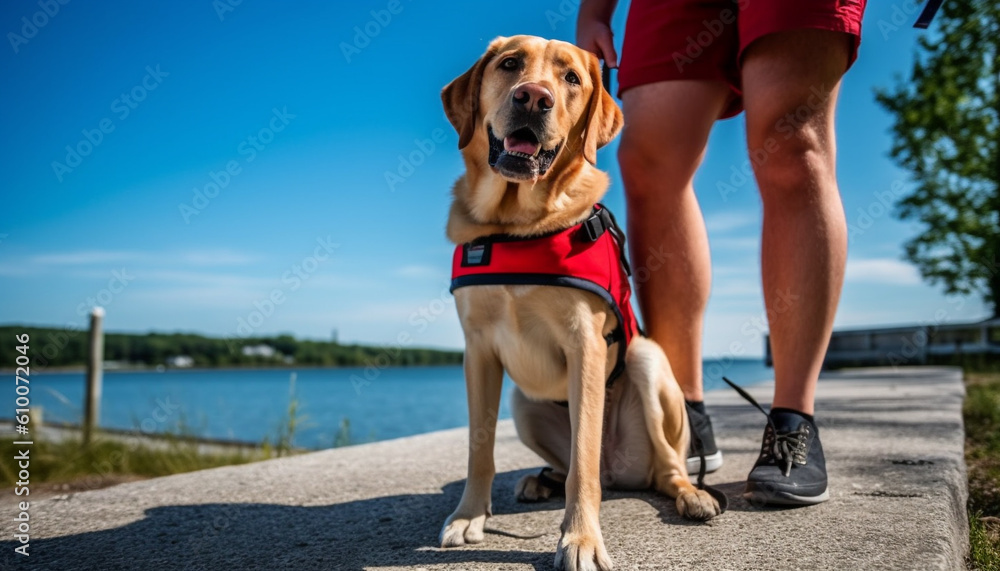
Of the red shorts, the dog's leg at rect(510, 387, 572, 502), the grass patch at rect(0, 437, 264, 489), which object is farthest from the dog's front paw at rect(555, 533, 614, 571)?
the grass patch at rect(0, 437, 264, 489)

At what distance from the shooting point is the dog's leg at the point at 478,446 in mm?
1805

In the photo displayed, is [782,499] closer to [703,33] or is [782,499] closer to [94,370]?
[703,33]

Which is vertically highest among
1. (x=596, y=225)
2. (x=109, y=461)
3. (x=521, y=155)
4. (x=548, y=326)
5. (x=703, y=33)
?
(x=703, y=33)

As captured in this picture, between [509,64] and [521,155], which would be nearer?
[521,155]

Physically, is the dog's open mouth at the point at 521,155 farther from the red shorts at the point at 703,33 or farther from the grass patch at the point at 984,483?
the grass patch at the point at 984,483

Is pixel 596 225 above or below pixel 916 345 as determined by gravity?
above

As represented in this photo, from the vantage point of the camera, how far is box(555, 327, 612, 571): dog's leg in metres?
1.56

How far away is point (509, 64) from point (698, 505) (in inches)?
60.8

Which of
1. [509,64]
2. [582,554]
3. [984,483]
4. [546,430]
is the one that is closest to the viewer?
[582,554]

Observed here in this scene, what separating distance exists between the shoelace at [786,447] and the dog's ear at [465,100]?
56.6 inches

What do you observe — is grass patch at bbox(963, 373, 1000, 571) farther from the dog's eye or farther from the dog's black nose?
the dog's eye

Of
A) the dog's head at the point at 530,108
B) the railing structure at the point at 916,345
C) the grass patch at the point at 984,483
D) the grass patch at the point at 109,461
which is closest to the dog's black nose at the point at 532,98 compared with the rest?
the dog's head at the point at 530,108

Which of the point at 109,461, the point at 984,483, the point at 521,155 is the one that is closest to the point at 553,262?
the point at 521,155

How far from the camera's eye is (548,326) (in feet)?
6.44
